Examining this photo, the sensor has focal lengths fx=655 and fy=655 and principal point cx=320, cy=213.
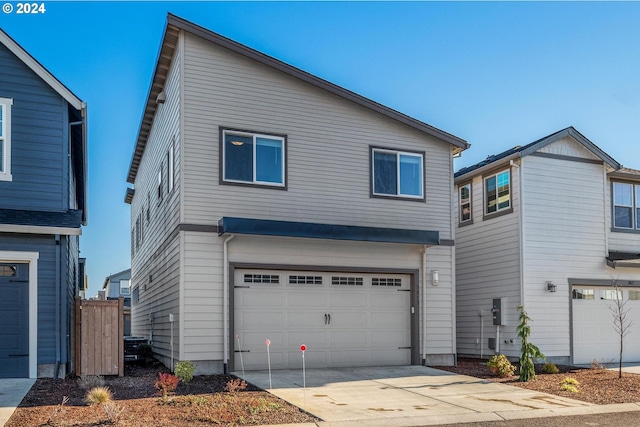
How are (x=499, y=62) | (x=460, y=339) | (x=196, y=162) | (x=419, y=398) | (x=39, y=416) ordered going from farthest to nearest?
(x=460, y=339) → (x=499, y=62) → (x=196, y=162) → (x=419, y=398) → (x=39, y=416)

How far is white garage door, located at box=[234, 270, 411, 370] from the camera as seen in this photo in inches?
557

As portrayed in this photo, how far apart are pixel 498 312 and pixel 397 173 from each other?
503 cm

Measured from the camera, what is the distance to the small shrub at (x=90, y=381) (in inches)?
463

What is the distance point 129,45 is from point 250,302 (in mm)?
7793

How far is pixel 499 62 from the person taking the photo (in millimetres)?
14859

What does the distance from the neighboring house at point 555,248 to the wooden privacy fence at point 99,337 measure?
32.5 ft

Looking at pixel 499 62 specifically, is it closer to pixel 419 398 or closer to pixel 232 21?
pixel 232 21

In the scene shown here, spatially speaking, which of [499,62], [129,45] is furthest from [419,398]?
[129,45]

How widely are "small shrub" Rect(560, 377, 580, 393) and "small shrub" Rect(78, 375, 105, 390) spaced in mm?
8523

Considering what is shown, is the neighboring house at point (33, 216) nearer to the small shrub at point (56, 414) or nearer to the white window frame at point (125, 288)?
the small shrub at point (56, 414)

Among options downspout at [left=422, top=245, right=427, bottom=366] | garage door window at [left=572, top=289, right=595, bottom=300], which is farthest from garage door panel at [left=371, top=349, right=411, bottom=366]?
garage door window at [left=572, top=289, right=595, bottom=300]

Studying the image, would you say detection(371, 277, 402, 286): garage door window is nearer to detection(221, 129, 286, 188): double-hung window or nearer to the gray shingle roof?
detection(221, 129, 286, 188): double-hung window

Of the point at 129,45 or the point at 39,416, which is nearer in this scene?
the point at 39,416

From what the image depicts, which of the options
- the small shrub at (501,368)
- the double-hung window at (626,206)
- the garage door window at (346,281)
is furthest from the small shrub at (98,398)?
the double-hung window at (626,206)
